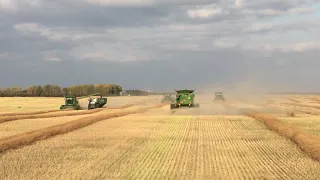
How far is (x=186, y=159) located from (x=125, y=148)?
4.18m

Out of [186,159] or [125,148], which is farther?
[125,148]

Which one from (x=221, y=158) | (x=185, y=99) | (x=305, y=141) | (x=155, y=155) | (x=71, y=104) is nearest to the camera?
(x=221, y=158)

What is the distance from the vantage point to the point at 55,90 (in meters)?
151

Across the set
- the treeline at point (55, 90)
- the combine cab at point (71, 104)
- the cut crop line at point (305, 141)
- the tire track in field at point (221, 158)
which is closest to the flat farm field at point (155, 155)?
the tire track in field at point (221, 158)

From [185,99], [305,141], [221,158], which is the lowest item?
[221,158]

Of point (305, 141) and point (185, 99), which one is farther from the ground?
point (185, 99)

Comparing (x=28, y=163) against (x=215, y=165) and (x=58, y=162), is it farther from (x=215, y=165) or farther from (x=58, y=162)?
(x=215, y=165)

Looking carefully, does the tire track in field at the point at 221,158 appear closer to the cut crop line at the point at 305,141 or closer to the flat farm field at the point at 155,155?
the flat farm field at the point at 155,155

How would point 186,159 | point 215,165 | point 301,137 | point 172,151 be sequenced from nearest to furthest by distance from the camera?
point 215,165 → point 186,159 → point 172,151 → point 301,137

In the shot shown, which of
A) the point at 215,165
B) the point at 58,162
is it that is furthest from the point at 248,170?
the point at 58,162

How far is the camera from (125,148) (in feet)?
71.4

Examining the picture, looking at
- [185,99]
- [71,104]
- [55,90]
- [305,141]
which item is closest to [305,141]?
[305,141]

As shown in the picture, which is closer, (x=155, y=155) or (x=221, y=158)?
(x=221, y=158)

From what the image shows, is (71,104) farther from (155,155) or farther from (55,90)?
(55,90)
